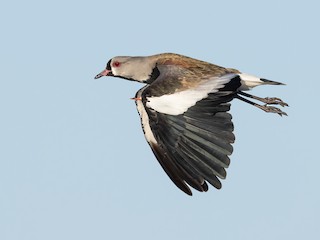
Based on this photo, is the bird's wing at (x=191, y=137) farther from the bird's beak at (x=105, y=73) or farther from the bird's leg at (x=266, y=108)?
the bird's beak at (x=105, y=73)

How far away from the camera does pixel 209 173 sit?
62.9 ft

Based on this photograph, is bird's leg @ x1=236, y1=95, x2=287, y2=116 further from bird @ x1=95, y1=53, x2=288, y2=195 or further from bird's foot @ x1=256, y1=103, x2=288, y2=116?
bird @ x1=95, y1=53, x2=288, y2=195

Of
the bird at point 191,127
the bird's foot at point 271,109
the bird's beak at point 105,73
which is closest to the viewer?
the bird at point 191,127

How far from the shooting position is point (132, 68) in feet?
74.0

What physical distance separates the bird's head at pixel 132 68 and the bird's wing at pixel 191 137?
267 cm

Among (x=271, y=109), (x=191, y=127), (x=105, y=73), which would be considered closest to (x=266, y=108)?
(x=271, y=109)

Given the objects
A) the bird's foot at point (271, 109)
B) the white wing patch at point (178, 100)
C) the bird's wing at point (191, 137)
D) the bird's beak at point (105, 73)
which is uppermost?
the bird's beak at point (105, 73)

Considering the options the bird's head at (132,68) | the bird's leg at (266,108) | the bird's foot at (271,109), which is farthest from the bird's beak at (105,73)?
the bird's foot at (271,109)

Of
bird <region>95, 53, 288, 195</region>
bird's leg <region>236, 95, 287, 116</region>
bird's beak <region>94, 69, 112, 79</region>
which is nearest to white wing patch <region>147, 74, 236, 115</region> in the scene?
bird <region>95, 53, 288, 195</region>

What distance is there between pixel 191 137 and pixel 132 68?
3.82m

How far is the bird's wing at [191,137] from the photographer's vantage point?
19172 mm

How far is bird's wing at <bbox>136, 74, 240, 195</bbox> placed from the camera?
19.2 m

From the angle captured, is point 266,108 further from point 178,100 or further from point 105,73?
point 105,73

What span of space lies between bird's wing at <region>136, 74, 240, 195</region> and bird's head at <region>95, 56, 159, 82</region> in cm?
267
